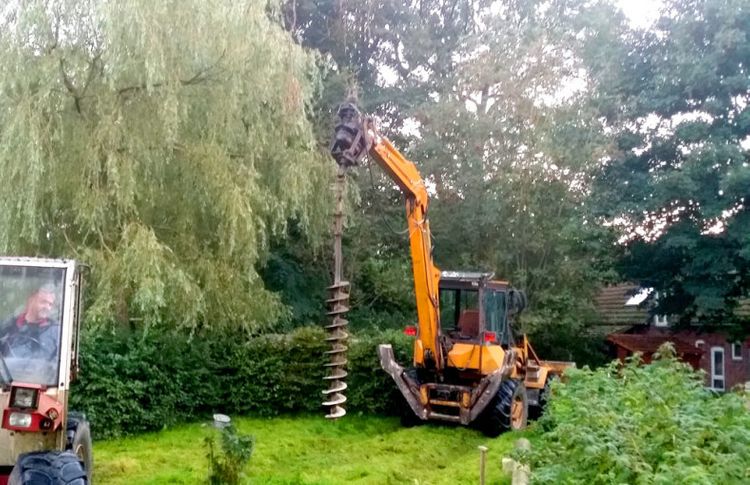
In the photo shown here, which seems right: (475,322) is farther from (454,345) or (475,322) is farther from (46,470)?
(46,470)

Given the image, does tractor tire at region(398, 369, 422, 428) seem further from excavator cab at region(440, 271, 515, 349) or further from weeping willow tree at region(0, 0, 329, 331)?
weeping willow tree at region(0, 0, 329, 331)

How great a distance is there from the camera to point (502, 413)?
1248 cm

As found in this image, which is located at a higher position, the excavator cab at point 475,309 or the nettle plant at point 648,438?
the excavator cab at point 475,309

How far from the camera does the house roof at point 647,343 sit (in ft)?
70.6

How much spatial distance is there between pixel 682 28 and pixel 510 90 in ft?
12.6

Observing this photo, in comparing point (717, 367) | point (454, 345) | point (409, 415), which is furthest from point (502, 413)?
point (717, 367)

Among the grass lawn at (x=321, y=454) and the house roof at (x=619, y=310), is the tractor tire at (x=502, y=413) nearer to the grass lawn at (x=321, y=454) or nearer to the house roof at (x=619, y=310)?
the grass lawn at (x=321, y=454)

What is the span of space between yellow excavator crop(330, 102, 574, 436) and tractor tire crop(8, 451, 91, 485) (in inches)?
271

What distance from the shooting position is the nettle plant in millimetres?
5246

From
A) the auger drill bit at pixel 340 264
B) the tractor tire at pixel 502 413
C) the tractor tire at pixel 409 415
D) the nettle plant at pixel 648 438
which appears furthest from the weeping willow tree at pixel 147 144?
the nettle plant at pixel 648 438

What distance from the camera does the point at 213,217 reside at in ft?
41.7

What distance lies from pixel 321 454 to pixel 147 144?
507 centimetres

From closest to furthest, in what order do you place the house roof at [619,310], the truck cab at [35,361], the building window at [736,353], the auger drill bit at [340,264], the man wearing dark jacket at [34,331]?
the truck cab at [35,361] < the man wearing dark jacket at [34,331] < the auger drill bit at [340,264] < the building window at [736,353] < the house roof at [619,310]

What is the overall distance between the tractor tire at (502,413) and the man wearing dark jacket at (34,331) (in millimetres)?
8177
